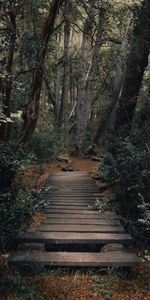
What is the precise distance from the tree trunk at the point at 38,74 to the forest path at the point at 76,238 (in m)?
2.24

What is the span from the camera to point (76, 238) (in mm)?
5730

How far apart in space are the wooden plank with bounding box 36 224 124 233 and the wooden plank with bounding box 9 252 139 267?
838 mm

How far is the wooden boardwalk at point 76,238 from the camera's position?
511 centimetres

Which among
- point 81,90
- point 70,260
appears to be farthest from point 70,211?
point 81,90

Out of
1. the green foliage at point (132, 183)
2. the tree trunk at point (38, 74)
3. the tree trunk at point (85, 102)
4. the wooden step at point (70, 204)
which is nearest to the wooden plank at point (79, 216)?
the green foliage at point (132, 183)

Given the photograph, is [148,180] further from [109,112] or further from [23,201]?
[109,112]

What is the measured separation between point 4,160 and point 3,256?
1.79m

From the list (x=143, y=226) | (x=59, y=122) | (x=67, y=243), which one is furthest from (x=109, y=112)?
(x=67, y=243)

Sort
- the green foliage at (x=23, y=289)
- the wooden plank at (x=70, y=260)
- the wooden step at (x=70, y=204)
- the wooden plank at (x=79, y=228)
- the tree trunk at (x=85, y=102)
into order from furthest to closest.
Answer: the tree trunk at (x=85, y=102) < the wooden step at (x=70, y=204) < the wooden plank at (x=79, y=228) < the wooden plank at (x=70, y=260) < the green foliage at (x=23, y=289)

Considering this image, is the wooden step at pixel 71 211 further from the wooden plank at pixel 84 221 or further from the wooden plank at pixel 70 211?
the wooden plank at pixel 84 221

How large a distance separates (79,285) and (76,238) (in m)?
0.92

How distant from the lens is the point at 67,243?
569cm

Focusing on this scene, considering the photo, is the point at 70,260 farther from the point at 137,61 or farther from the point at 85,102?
the point at 85,102

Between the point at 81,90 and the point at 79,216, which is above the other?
the point at 81,90
